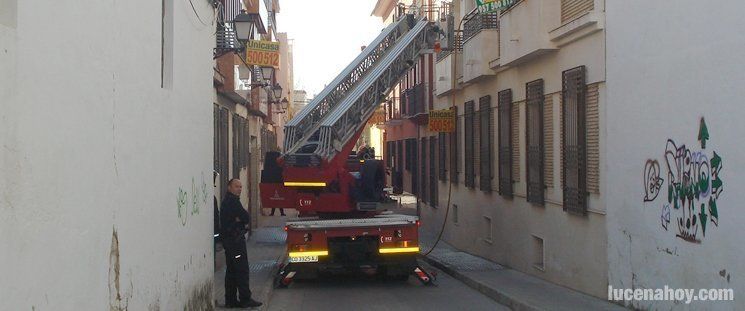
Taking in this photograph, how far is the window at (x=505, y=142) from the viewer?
1642 cm

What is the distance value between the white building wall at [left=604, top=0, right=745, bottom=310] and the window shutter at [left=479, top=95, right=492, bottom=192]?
22.8 feet

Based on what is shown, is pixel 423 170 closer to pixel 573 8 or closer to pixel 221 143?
pixel 221 143

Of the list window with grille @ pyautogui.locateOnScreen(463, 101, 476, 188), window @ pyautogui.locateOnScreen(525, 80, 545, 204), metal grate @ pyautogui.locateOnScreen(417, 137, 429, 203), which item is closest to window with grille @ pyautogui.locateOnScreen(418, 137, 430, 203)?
metal grate @ pyautogui.locateOnScreen(417, 137, 429, 203)

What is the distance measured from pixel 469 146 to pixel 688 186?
1131 cm

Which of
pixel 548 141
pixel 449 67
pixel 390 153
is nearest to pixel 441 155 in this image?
pixel 449 67

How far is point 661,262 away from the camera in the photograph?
9.53m

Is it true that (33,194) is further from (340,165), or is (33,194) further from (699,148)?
(340,165)

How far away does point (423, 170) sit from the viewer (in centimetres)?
2845

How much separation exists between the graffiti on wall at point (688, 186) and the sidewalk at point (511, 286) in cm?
191

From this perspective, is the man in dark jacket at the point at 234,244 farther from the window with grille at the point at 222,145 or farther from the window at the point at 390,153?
Answer: the window at the point at 390,153

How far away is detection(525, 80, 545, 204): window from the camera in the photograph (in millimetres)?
14320

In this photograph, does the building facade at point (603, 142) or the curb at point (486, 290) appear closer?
the building facade at point (603, 142)

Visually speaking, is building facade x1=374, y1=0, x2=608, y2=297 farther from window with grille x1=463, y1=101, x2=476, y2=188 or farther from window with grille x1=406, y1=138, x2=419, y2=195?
window with grille x1=406, y1=138, x2=419, y2=195

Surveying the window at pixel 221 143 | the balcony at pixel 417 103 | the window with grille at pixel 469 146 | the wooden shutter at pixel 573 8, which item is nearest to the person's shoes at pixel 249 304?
the window at pixel 221 143
